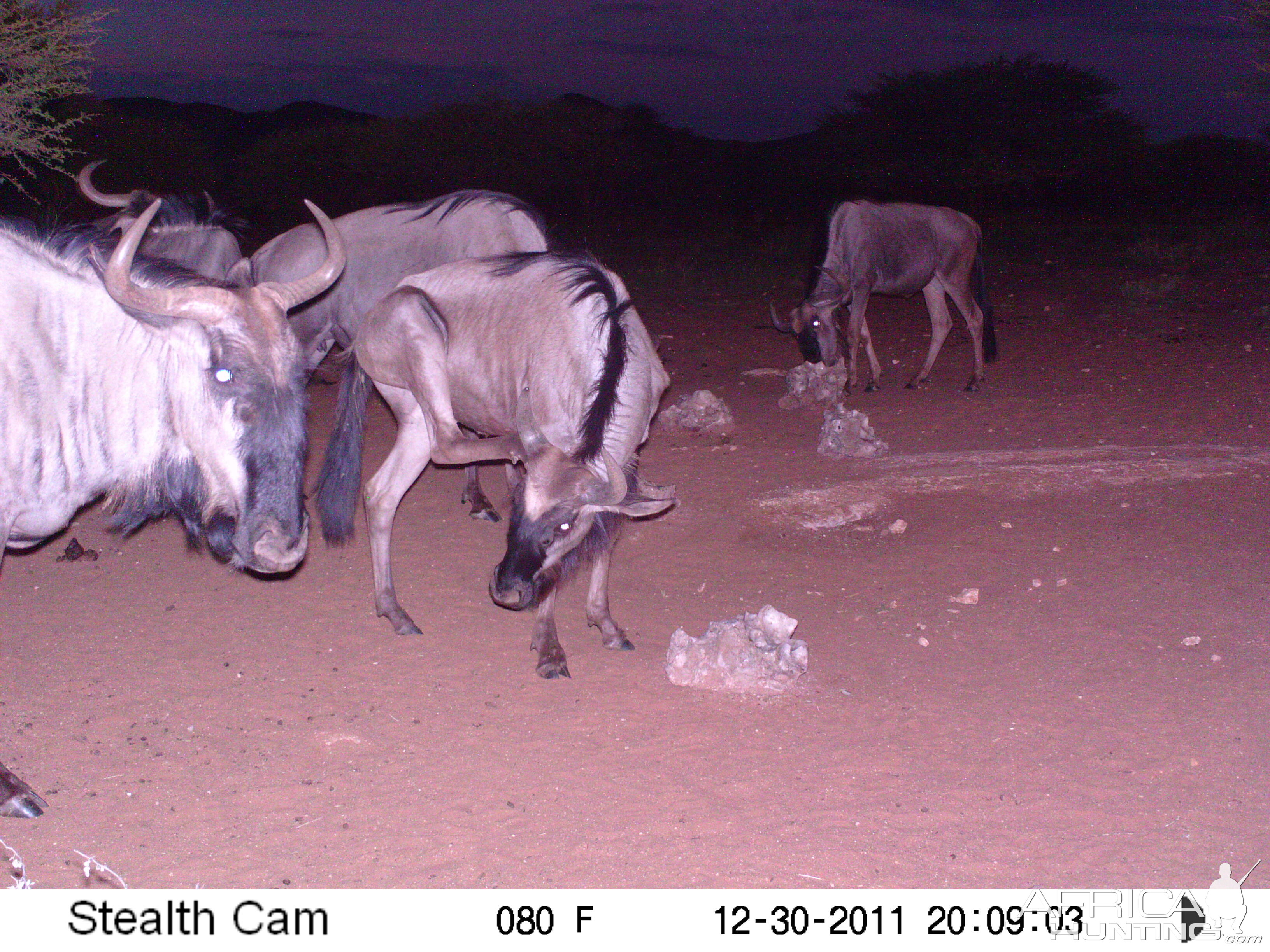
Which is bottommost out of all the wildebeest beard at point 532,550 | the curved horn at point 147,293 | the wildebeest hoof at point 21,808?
the wildebeest hoof at point 21,808

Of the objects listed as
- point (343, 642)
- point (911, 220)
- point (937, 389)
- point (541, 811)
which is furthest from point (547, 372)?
point (911, 220)

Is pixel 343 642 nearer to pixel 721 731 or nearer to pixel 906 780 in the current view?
pixel 721 731

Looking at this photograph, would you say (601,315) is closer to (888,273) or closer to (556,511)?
(556,511)

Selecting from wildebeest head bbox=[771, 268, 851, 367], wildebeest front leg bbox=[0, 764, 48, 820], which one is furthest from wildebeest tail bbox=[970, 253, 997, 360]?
wildebeest front leg bbox=[0, 764, 48, 820]

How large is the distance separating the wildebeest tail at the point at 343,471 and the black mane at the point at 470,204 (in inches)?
51.6

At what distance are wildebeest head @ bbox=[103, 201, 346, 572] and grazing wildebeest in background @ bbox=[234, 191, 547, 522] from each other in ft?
8.75

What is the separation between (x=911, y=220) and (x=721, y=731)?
289 inches

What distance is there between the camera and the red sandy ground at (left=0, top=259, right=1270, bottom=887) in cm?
293

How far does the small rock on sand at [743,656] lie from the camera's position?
12.6 feet

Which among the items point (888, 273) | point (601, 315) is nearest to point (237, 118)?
point (888, 273)

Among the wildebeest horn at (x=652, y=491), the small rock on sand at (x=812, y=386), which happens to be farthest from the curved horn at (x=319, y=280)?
the small rock on sand at (x=812, y=386)

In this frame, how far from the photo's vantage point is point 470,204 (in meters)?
5.75

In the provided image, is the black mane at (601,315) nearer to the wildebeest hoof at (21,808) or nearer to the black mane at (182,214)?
the wildebeest hoof at (21,808)

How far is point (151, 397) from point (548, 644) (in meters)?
1.79
